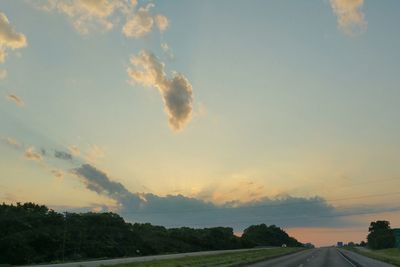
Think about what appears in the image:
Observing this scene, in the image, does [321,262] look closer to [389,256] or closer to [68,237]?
[389,256]

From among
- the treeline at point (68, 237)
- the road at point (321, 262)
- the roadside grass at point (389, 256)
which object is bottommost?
the road at point (321, 262)

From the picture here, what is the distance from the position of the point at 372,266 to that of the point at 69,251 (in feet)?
152

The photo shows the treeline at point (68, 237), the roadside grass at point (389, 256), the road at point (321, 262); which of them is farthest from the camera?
the treeline at point (68, 237)

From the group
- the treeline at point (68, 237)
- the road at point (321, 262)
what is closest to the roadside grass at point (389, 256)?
the road at point (321, 262)

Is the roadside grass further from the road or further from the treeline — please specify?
the treeline

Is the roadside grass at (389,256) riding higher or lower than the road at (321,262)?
higher

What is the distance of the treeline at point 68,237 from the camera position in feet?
207

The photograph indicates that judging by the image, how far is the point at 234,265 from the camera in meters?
38.5

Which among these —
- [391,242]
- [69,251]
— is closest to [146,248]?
[69,251]

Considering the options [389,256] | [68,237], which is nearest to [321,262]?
[389,256]

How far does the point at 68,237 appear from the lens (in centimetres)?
7438

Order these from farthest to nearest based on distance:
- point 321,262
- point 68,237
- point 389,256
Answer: point 68,237 → point 389,256 → point 321,262

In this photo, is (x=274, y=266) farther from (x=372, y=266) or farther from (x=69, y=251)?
(x=69, y=251)

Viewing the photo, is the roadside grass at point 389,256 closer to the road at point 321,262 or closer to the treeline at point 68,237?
the road at point 321,262
